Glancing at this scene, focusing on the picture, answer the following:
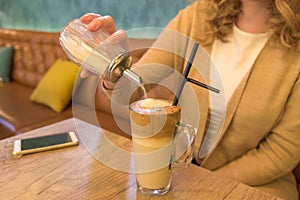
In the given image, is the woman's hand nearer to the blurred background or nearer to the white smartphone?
the white smartphone

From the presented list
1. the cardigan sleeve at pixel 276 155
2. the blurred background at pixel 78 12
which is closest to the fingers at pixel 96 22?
the cardigan sleeve at pixel 276 155

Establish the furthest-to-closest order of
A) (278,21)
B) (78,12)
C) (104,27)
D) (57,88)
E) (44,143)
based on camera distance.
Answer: (78,12) → (57,88) → (278,21) → (44,143) → (104,27)

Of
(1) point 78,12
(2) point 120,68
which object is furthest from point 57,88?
(2) point 120,68

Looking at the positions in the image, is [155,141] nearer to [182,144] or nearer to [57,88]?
[182,144]

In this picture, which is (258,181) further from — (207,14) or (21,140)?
(21,140)

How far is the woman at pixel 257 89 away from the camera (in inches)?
36.8

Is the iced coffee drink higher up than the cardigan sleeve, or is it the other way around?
the iced coffee drink

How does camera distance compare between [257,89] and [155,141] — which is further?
[257,89]

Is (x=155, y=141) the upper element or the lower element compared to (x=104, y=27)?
lower

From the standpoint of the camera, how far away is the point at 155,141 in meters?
0.58

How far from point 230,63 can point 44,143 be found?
61 cm

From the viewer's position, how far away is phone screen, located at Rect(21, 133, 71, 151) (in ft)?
2.58

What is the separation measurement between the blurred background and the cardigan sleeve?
0.91 m

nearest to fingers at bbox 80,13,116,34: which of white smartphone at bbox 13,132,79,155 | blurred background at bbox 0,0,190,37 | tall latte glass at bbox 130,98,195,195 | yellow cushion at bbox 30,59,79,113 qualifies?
tall latte glass at bbox 130,98,195,195
